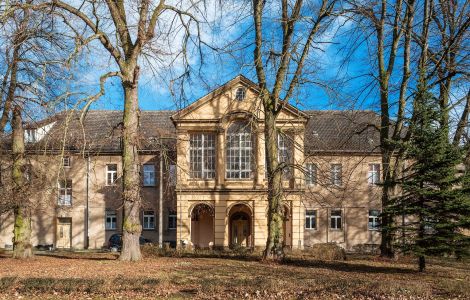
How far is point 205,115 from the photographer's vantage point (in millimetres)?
34281

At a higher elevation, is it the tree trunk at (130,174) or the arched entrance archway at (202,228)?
the tree trunk at (130,174)

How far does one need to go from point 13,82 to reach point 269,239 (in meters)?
13.2

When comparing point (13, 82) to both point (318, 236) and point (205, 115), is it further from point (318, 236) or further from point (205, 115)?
point (318, 236)

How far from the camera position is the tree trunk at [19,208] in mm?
23266

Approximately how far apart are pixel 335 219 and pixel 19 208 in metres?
24.6

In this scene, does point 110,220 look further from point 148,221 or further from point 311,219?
point 311,219

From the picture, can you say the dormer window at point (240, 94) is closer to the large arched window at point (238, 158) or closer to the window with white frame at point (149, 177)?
the large arched window at point (238, 158)

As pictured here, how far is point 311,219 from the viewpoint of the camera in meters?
40.6

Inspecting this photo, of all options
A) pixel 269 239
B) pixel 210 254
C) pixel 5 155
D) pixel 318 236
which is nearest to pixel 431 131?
pixel 269 239

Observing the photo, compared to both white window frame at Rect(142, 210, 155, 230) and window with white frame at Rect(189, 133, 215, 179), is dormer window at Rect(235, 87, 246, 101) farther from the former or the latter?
white window frame at Rect(142, 210, 155, 230)

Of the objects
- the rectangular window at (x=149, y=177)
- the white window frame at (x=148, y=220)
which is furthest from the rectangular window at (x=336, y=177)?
the white window frame at (x=148, y=220)

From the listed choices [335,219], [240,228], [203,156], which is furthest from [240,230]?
[335,219]

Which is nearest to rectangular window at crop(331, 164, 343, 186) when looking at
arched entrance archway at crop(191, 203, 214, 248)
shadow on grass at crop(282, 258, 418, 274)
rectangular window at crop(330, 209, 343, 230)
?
shadow on grass at crop(282, 258, 418, 274)

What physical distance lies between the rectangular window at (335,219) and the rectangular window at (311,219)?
4.23 feet
